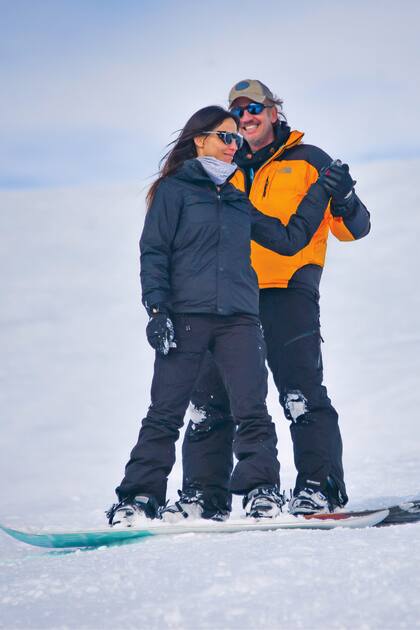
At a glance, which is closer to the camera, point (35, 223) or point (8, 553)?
point (8, 553)

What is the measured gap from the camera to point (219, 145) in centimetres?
414

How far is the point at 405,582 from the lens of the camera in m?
2.56

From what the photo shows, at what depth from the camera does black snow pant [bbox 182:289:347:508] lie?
4.25 metres

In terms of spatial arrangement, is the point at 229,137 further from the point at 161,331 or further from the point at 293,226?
the point at 161,331

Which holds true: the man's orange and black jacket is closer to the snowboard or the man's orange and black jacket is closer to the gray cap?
the gray cap

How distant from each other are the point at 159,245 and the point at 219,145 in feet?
1.95

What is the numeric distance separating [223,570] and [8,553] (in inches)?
55.2

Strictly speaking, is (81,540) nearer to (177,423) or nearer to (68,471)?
(177,423)

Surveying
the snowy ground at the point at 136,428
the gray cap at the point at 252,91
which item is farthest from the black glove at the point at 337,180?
the snowy ground at the point at 136,428

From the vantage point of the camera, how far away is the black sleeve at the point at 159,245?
151 inches

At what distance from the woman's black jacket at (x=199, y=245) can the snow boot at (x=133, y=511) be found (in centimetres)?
83

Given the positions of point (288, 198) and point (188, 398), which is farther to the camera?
point (288, 198)

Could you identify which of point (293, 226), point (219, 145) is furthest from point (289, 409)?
point (219, 145)

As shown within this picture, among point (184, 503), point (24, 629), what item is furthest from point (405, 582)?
point (184, 503)
